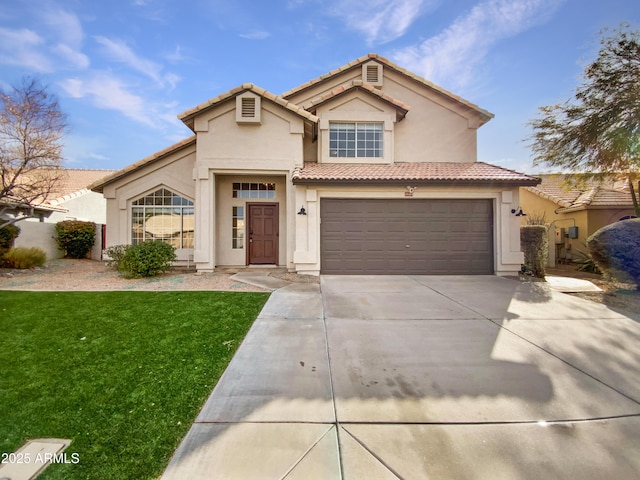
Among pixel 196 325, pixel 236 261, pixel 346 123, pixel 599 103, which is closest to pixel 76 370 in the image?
pixel 196 325

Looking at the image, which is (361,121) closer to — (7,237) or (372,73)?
(372,73)

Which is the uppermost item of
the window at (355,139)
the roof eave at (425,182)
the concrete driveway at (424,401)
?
the window at (355,139)

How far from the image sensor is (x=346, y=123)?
41.9 feet

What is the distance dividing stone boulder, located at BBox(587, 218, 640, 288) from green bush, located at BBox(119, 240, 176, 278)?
43.9ft

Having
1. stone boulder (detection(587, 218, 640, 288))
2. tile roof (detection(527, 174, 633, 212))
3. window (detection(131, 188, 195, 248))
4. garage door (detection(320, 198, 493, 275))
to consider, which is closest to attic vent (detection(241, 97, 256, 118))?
garage door (detection(320, 198, 493, 275))

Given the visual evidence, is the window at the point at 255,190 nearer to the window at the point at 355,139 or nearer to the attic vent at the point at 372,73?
the window at the point at 355,139

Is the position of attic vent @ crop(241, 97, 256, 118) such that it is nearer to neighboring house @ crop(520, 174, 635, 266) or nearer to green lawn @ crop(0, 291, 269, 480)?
green lawn @ crop(0, 291, 269, 480)

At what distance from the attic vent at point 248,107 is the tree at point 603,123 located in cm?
1088

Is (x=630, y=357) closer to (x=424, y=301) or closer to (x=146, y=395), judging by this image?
(x=424, y=301)

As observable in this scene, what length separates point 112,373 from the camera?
3865 mm

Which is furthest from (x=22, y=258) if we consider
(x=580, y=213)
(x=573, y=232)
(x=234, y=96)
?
(x=580, y=213)

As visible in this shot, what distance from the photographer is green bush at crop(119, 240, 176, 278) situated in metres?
9.91

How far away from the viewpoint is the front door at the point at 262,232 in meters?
12.4

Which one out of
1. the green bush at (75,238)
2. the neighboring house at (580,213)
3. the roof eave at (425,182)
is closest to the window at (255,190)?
the roof eave at (425,182)
